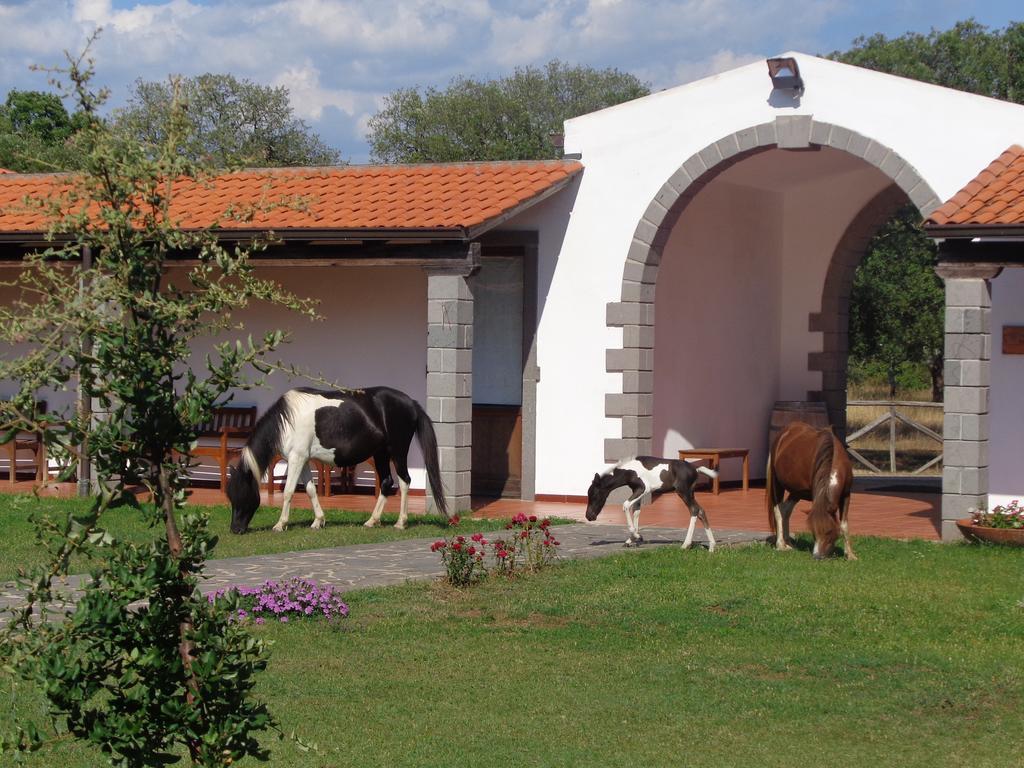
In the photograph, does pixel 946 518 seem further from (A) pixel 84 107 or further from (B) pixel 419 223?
(A) pixel 84 107

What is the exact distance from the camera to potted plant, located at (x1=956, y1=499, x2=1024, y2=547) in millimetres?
12484

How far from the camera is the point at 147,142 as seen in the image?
15.9 ft

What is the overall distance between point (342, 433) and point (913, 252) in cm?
2407

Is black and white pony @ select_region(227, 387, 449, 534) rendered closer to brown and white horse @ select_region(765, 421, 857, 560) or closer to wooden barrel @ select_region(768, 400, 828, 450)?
brown and white horse @ select_region(765, 421, 857, 560)

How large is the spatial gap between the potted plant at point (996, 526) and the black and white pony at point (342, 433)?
15.9 feet

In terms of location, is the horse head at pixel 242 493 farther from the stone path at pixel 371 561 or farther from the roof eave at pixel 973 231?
the roof eave at pixel 973 231

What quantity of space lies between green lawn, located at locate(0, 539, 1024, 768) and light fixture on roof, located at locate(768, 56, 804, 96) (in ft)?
19.1

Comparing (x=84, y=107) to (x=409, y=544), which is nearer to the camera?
(x=84, y=107)

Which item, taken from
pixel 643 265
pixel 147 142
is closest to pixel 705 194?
pixel 643 265

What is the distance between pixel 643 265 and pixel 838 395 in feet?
15.3

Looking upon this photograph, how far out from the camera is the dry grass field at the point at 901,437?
27359 millimetres

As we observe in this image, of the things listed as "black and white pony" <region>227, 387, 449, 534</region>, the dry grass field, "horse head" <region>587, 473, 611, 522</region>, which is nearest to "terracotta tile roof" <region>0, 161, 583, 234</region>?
"black and white pony" <region>227, 387, 449, 534</region>

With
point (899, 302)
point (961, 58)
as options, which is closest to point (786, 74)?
point (899, 302)

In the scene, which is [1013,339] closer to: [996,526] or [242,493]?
[996,526]
